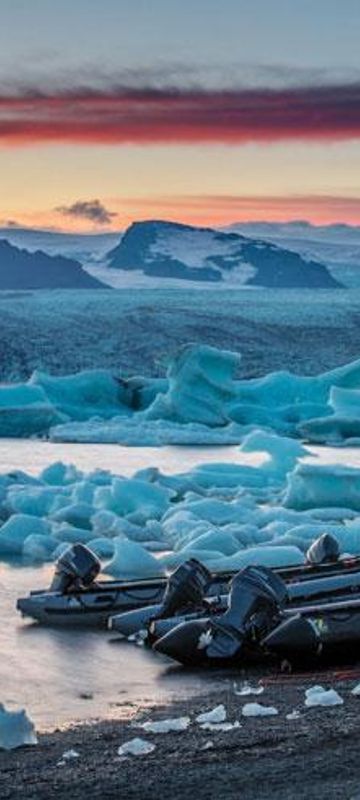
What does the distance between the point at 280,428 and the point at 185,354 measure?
2.80 meters

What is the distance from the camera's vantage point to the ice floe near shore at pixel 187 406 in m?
33.8

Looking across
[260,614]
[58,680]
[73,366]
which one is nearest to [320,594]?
[260,614]

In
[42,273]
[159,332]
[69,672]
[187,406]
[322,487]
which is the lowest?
[69,672]

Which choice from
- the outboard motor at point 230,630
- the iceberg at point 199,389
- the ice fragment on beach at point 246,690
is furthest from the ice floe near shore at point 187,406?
the ice fragment on beach at point 246,690

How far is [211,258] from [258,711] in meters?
95.8

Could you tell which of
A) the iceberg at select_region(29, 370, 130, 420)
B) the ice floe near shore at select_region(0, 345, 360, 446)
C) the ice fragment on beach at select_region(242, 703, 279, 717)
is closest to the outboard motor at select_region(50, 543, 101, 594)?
the ice fragment on beach at select_region(242, 703, 279, 717)

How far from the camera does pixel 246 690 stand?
11.4m

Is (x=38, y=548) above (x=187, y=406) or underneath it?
underneath

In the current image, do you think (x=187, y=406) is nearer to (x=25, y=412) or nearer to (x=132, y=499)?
(x=25, y=412)

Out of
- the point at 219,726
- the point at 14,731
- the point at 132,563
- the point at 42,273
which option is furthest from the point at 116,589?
the point at 42,273

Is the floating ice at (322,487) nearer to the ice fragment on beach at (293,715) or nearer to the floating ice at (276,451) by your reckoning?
the floating ice at (276,451)

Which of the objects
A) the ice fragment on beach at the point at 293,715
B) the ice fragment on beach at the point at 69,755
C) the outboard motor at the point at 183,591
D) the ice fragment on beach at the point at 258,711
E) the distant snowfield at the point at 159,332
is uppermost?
the distant snowfield at the point at 159,332

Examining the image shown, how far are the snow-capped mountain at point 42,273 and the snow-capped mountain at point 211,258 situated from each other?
722 centimetres

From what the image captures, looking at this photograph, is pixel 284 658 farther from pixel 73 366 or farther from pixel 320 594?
pixel 73 366
